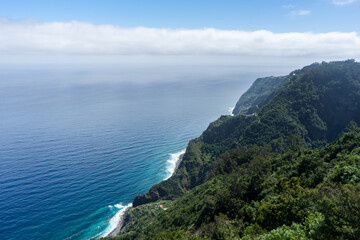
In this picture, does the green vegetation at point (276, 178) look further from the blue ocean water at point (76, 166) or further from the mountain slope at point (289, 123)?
the blue ocean water at point (76, 166)

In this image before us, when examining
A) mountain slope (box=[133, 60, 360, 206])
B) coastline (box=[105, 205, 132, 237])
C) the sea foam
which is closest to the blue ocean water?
the sea foam

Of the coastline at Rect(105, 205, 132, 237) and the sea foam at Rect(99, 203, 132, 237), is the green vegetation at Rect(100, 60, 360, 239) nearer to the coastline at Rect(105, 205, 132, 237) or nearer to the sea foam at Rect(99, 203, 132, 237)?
the coastline at Rect(105, 205, 132, 237)

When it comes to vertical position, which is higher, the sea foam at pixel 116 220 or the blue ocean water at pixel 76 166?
the blue ocean water at pixel 76 166

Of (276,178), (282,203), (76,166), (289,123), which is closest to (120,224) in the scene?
(76,166)

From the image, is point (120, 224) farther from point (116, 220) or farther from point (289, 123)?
point (289, 123)

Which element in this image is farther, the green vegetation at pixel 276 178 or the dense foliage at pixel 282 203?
the green vegetation at pixel 276 178

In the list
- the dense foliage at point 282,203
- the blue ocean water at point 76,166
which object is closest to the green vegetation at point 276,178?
the dense foliage at point 282,203

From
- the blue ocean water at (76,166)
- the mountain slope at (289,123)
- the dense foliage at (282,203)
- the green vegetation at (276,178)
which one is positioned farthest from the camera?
the mountain slope at (289,123)

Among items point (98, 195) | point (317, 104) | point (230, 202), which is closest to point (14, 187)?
point (98, 195)
